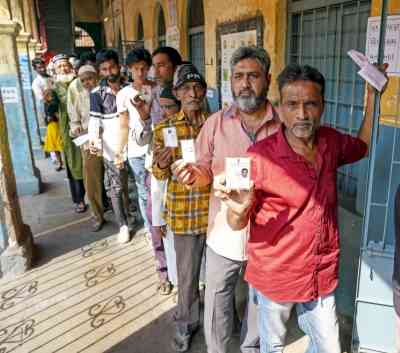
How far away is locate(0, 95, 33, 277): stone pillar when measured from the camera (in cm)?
341

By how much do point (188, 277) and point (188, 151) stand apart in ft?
3.10

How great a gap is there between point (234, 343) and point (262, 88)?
1.70 metres

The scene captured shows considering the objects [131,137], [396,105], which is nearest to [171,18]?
[131,137]

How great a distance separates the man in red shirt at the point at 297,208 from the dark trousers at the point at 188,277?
60 centimetres

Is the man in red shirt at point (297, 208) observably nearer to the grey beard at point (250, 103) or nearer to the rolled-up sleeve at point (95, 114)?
the grey beard at point (250, 103)

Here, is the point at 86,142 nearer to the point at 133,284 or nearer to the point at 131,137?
the point at 131,137

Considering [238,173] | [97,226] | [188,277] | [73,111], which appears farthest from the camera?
[97,226]

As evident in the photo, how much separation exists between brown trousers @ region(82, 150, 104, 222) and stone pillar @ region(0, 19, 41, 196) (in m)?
1.75

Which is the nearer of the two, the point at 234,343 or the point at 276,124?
the point at 276,124

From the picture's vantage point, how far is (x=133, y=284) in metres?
3.32

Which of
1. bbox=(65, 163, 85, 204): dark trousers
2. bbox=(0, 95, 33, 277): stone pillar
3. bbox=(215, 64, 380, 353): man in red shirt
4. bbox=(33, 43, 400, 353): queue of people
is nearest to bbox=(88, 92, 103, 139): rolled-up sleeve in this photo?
bbox=(0, 95, 33, 277): stone pillar

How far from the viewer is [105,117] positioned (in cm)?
373

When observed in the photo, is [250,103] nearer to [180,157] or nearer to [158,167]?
[180,157]

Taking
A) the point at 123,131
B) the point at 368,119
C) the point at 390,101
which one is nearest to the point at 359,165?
the point at 390,101
